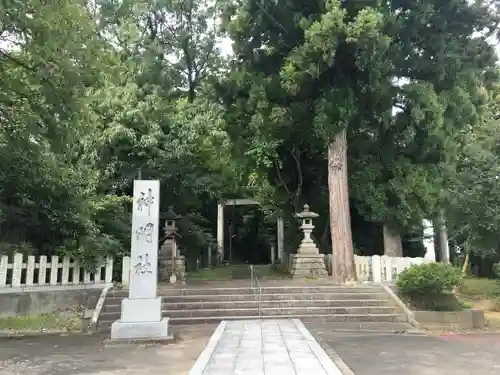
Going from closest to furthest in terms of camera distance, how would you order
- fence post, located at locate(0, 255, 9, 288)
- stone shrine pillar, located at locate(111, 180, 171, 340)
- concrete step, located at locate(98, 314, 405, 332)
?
1. stone shrine pillar, located at locate(111, 180, 171, 340)
2. fence post, located at locate(0, 255, 9, 288)
3. concrete step, located at locate(98, 314, 405, 332)

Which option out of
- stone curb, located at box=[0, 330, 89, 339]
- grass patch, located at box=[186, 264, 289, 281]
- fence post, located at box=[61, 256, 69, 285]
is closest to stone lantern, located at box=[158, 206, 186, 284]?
grass patch, located at box=[186, 264, 289, 281]

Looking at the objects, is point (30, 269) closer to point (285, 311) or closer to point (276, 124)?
point (285, 311)

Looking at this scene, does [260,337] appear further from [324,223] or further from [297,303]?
[324,223]

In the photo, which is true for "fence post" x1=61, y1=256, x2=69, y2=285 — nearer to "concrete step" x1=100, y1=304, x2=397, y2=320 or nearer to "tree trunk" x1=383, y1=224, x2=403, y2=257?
"concrete step" x1=100, y1=304, x2=397, y2=320

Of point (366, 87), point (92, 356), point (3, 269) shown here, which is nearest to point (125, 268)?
point (3, 269)

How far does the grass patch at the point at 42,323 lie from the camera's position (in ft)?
28.4

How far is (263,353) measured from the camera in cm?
598

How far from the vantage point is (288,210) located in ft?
59.0

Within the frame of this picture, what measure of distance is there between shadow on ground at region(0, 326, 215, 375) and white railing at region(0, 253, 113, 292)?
5.75 ft

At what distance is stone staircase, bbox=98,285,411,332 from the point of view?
Answer: 368 inches

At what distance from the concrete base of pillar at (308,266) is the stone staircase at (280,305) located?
2.98m

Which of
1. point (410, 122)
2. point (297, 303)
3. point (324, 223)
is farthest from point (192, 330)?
point (324, 223)

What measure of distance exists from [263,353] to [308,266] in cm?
817

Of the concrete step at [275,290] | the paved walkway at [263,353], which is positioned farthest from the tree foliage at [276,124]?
the paved walkway at [263,353]
